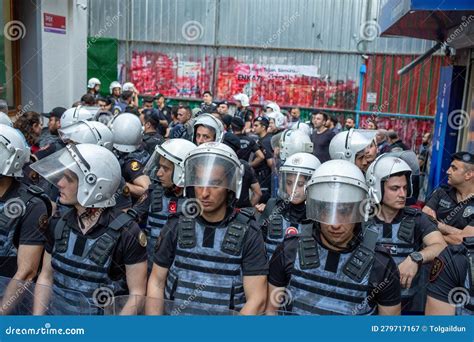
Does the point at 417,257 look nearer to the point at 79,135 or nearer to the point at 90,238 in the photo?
the point at 90,238

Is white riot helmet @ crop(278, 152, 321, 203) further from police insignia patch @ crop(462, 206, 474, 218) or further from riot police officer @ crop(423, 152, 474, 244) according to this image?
police insignia patch @ crop(462, 206, 474, 218)

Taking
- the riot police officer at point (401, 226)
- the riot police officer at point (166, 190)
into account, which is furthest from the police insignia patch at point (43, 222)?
the riot police officer at point (401, 226)

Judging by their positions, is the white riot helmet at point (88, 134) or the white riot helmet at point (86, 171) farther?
the white riot helmet at point (88, 134)

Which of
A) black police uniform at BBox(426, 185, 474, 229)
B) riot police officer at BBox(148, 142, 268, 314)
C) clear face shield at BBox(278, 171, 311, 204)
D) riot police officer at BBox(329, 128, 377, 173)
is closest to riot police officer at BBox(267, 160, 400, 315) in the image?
riot police officer at BBox(148, 142, 268, 314)

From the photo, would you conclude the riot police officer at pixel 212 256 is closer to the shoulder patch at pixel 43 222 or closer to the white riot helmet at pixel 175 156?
the shoulder patch at pixel 43 222

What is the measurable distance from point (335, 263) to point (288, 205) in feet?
5.05

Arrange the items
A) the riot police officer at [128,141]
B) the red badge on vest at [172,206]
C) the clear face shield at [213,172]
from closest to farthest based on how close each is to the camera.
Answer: the clear face shield at [213,172] < the red badge on vest at [172,206] < the riot police officer at [128,141]

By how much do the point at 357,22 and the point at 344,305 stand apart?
15.0 meters

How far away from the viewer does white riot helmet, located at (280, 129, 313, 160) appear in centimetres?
668

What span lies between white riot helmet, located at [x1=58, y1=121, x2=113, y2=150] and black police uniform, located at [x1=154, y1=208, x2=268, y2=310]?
2675 mm

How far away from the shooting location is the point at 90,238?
10.2 ft

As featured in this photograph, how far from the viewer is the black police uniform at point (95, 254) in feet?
10.1

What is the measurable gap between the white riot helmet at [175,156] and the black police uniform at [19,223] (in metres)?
1.18

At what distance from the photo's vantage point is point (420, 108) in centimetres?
1591
